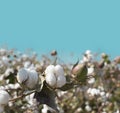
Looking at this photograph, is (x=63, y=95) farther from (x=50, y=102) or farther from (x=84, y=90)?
(x=50, y=102)

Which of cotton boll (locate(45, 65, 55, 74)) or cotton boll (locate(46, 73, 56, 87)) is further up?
cotton boll (locate(45, 65, 55, 74))

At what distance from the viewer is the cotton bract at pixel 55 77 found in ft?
4.20

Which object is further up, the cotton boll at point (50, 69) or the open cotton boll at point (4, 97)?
the cotton boll at point (50, 69)

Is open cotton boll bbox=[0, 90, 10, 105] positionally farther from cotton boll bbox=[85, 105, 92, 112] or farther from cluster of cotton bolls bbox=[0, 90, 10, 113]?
cotton boll bbox=[85, 105, 92, 112]

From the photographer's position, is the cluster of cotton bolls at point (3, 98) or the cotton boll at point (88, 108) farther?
the cotton boll at point (88, 108)

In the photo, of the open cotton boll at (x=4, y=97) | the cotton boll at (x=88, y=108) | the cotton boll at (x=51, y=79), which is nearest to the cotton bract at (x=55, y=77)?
the cotton boll at (x=51, y=79)

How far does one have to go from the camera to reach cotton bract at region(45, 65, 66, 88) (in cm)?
128

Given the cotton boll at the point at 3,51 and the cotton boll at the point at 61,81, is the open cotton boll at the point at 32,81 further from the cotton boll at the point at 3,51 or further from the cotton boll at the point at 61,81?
the cotton boll at the point at 3,51

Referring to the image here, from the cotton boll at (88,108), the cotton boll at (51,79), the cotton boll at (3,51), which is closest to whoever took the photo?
the cotton boll at (51,79)

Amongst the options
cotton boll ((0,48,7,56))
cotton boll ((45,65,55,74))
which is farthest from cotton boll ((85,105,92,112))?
cotton boll ((45,65,55,74))

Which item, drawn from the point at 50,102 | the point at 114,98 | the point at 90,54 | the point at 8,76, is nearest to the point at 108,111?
the point at 114,98

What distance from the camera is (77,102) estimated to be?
20.0ft

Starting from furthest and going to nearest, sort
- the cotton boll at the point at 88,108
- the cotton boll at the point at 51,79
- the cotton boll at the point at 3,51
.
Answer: the cotton boll at the point at 3,51, the cotton boll at the point at 88,108, the cotton boll at the point at 51,79

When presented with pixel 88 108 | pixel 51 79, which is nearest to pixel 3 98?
pixel 51 79
